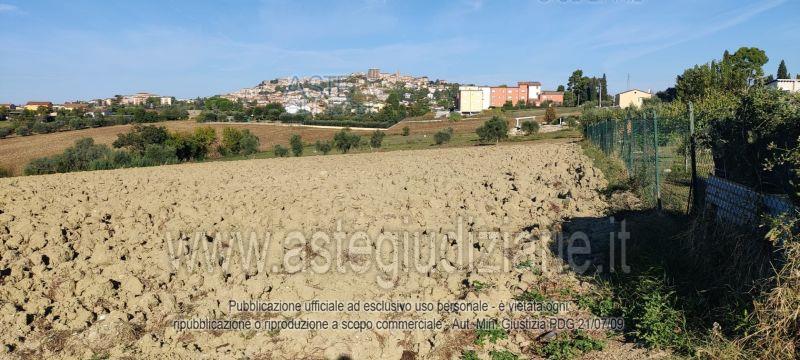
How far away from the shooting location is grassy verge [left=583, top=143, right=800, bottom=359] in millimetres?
4016

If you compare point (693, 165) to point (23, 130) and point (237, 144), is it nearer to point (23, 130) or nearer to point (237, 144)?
point (237, 144)

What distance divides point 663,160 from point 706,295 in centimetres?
906

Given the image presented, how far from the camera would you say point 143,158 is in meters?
35.4

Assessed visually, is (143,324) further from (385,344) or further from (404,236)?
(404,236)

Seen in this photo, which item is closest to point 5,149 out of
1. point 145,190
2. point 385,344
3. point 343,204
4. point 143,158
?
point 143,158

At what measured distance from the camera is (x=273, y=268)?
22.6 ft

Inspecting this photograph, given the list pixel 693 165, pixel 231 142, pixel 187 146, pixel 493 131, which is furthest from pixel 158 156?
pixel 693 165

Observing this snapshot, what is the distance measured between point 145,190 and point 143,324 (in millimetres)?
10256

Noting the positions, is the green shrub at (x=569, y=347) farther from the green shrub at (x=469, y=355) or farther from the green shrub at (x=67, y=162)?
the green shrub at (x=67, y=162)

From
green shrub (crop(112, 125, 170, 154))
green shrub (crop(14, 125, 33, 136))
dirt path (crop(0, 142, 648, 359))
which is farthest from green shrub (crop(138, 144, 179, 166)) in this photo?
green shrub (crop(14, 125, 33, 136))

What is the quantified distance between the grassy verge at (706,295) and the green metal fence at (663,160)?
1900 millimetres

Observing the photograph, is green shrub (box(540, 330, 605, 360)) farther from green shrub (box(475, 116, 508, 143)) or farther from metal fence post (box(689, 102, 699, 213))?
green shrub (box(475, 116, 508, 143))

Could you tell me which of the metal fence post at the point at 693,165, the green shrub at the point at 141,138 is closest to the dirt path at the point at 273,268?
the metal fence post at the point at 693,165

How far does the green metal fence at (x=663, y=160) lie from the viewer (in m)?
8.73
